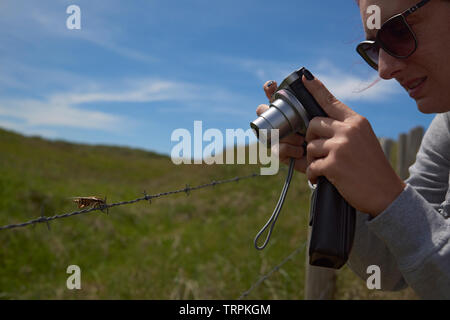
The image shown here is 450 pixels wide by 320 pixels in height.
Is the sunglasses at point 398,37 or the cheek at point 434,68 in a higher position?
the sunglasses at point 398,37

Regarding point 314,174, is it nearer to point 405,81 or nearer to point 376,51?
point 405,81

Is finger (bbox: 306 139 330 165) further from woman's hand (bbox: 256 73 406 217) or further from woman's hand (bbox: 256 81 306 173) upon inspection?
woman's hand (bbox: 256 81 306 173)

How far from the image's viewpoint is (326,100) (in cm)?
102

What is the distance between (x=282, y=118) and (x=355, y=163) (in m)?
0.32

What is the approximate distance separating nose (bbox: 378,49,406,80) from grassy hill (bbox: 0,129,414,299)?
214 cm

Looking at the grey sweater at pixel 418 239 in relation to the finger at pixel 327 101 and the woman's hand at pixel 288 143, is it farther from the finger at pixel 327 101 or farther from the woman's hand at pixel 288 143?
the woman's hand at pixel 288 143

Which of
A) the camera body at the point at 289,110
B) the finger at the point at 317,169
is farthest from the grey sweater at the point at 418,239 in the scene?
the camera body at the point at 289,110

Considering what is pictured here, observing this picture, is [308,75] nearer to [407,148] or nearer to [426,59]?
[426,59]

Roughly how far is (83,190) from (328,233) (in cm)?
787

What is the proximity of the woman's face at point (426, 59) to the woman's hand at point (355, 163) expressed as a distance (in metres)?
0.39

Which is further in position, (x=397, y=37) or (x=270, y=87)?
(x=270, y=87)

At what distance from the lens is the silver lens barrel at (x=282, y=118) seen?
1120mm

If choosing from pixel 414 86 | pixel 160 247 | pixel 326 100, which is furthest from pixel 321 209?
pixel 160 247
